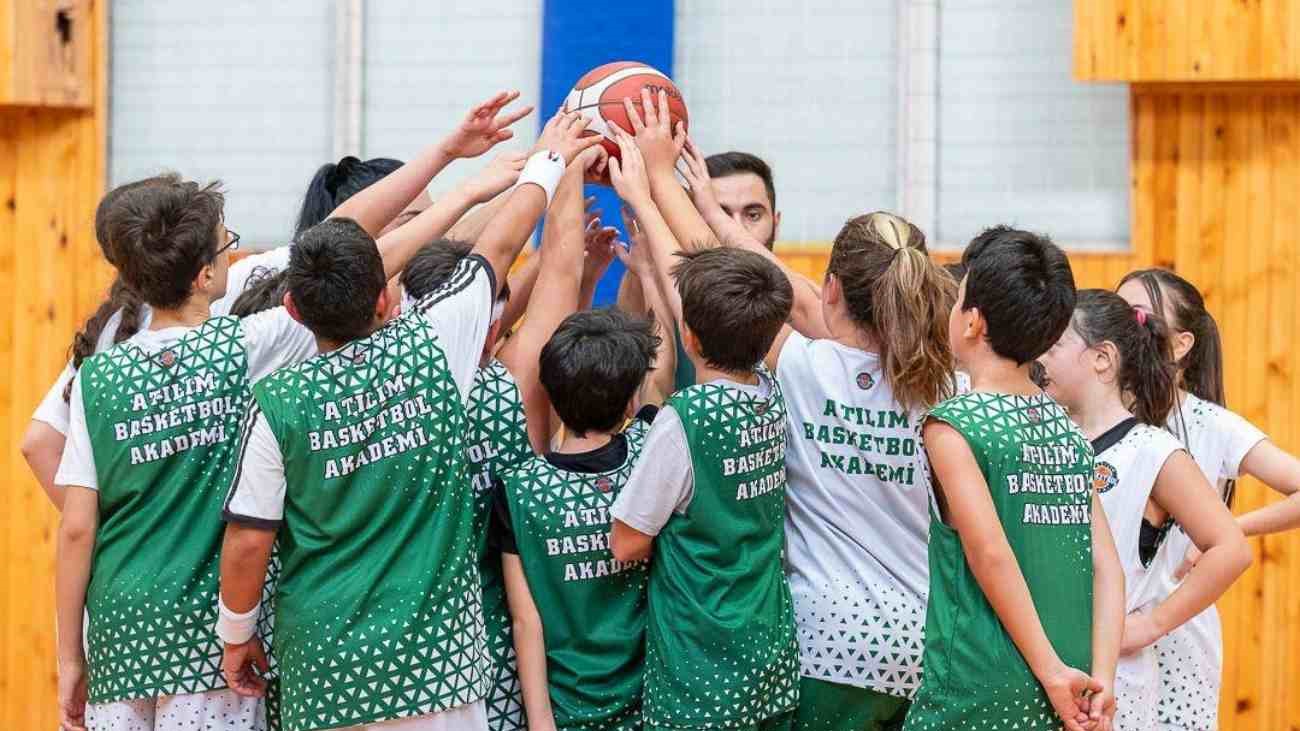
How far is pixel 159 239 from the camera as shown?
126 inches

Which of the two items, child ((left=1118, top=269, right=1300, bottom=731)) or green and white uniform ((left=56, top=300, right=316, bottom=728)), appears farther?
child ((left=1118, top=269, right=1300, bottom=731))

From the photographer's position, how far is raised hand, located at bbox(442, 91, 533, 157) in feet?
12.5

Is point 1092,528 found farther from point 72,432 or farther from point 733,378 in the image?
point 72,432

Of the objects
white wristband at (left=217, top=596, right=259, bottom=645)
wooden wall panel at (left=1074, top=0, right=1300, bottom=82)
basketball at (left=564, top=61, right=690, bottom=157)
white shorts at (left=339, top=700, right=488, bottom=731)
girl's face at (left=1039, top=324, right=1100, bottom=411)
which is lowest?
white shorts at (left=339, top=700, right=488, bottom=731)

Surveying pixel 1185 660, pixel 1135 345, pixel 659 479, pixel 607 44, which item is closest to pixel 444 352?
pixel 659 479

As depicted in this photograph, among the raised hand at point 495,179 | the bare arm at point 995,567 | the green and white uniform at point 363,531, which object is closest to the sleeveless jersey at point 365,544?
the green and white uniform at point 363,531

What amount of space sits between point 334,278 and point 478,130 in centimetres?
100

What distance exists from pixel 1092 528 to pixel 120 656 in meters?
1.92

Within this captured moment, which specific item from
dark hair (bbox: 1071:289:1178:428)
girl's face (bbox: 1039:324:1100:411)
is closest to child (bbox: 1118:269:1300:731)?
dark hair (bbox: 1071:289:1178:428)

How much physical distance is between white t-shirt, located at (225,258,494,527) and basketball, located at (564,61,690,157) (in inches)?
30.5

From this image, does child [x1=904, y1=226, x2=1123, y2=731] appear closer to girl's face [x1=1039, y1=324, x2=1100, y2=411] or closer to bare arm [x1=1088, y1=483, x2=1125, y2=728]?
bare arm [x1=1088, y1=483, x2=1125, y2=728]

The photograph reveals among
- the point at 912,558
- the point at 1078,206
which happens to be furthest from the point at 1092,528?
the point at 1078,206

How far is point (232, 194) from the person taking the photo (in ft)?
22.0

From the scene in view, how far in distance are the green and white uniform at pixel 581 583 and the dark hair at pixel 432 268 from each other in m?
0.45
